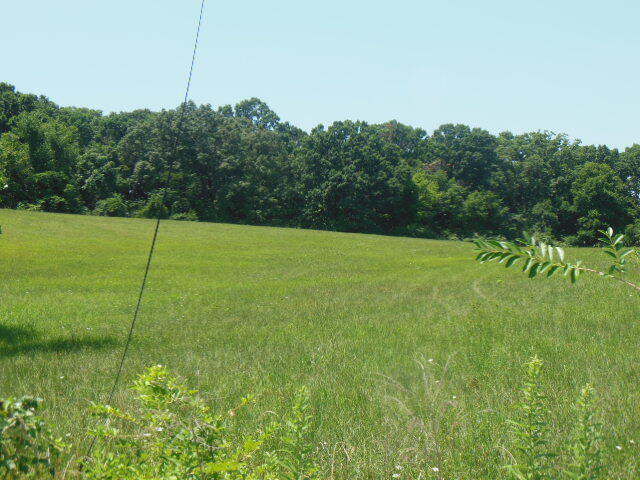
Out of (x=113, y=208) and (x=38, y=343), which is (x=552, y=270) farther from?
(x=113, y=208)

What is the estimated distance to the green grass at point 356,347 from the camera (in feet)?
16.4

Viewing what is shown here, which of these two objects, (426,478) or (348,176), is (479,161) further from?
(426,478)

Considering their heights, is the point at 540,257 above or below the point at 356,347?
above

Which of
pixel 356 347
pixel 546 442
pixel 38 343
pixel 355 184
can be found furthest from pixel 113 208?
pixel 546 442

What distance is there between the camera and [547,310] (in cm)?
1368

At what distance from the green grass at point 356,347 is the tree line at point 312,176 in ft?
143

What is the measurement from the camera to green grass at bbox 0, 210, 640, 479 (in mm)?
5008

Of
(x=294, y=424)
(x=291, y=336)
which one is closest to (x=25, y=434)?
(x=294, y=424)

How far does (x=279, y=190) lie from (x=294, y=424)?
2892 inches

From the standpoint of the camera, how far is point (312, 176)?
77438 mm

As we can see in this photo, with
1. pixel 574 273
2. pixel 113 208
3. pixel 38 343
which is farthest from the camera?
pixel 113 208

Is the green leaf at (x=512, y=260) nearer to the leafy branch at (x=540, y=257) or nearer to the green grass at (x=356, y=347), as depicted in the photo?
the leafy branch at (x=540, y=257)

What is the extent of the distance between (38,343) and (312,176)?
68.4 meters

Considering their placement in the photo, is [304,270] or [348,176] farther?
[348,176]
